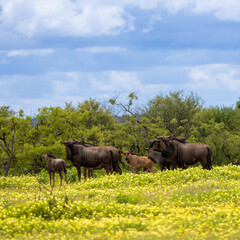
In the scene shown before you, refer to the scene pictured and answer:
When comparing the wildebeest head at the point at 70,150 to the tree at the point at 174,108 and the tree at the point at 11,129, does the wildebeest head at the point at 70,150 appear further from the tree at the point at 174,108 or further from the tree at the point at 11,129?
the tree at the point at 174,108

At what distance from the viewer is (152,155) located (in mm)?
23688

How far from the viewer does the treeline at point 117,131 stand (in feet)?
99.7

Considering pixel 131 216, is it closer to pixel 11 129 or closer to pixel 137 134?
pixel 11 129

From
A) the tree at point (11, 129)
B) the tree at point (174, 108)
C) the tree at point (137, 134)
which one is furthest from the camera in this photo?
the tree at point (174, 108)

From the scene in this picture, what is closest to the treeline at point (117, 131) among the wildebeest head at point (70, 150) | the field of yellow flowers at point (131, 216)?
the wildebeest head at point (70, 150)

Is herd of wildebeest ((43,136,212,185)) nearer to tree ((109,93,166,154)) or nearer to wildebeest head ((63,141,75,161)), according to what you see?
wildebeest head ((63,141,75,161))

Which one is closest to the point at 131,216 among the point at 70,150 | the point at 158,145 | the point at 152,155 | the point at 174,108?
the point at 158,145

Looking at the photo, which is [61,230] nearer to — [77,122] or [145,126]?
[77,122]

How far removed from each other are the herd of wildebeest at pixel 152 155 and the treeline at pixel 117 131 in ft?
12.0

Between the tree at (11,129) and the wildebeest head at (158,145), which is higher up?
the tree at (11,129)

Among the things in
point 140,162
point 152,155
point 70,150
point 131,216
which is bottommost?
point 131,216

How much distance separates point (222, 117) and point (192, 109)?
4368 millimetres

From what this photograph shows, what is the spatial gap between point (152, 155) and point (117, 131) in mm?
13627

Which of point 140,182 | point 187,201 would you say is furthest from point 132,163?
point 187,201
